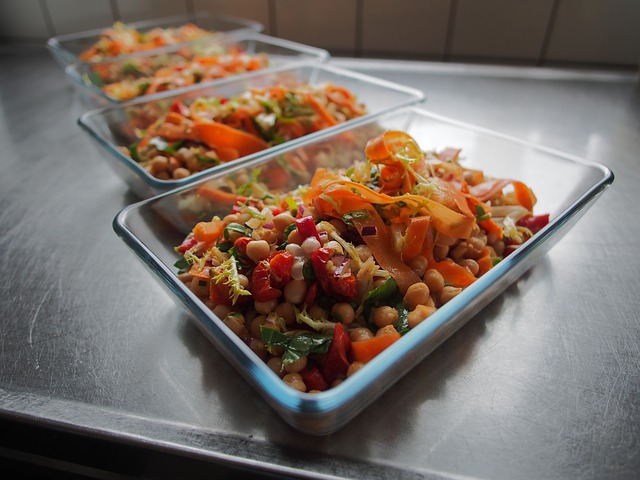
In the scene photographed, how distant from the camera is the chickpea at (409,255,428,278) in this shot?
783 millimetres

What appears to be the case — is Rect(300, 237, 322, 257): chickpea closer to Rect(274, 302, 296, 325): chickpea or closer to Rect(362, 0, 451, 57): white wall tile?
Rect(274, 302, 296, 325): chickpea

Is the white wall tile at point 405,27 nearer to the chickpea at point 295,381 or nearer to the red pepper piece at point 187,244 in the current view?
the red pepper piece at point 187,244

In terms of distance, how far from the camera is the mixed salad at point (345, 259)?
2.26 ft

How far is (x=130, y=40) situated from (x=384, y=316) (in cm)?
177

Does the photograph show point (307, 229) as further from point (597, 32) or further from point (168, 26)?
point (597, 32)

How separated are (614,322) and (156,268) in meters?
0.79

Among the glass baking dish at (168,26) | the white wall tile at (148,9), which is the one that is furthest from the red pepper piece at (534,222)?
the white wall tile at (148,9)

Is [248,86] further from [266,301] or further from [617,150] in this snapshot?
[617,150]

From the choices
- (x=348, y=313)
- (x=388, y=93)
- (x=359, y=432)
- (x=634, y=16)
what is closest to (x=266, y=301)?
(x=348, y=313)

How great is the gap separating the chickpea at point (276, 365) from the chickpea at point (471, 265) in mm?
354

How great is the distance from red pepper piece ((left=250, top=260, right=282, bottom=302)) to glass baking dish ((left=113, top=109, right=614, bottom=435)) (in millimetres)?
93

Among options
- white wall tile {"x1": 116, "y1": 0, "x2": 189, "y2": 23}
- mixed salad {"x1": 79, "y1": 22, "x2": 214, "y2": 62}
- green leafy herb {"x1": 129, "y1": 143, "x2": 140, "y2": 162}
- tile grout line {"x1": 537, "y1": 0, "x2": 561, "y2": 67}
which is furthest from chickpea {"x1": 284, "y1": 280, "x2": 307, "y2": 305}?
white wall tile {"x1": 116, "y1": 0, "x2": 189, "y2": 23}

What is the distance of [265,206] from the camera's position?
0.94 m

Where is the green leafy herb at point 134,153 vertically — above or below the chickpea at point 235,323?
above
